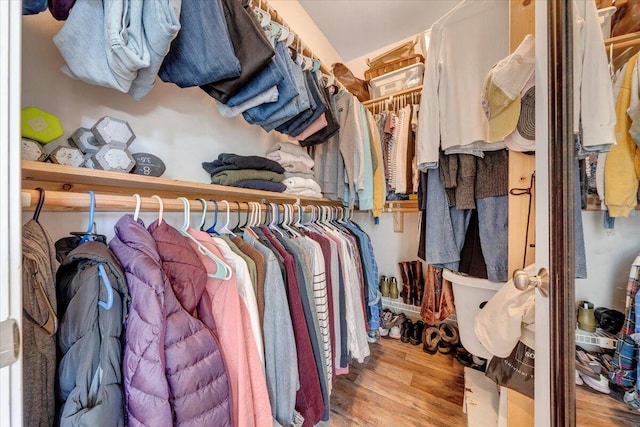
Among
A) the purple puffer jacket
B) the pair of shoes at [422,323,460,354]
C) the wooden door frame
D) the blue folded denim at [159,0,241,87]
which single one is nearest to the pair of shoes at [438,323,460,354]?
→ the pair of shoes at [422,323,460,354]

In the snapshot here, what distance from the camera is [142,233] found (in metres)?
0.53

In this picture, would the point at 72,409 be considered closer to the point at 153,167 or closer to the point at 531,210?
the point at 153,167

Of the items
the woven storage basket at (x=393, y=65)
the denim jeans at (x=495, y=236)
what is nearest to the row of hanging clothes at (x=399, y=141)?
the woven storage basket at (x=393, y=65)

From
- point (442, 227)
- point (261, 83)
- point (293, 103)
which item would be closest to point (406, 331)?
point (442, 227)

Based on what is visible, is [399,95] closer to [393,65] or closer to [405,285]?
[393,65]

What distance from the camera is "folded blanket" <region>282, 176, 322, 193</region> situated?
1191 millimetres

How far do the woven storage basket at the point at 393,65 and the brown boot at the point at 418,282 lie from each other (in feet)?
5.02

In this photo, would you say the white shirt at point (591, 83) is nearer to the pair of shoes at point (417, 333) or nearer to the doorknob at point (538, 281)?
the doorknob at point (538, 281)

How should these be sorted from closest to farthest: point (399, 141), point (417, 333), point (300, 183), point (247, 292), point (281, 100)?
point (247, 292) → point (281, 100) → point (300, 183) → point (399, 141) → point (417, 333)

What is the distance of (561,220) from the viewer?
1.57 ft

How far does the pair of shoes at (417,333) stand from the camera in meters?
A: 1.70

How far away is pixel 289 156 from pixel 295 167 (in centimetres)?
7

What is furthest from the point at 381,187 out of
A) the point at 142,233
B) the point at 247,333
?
the point at 142,233

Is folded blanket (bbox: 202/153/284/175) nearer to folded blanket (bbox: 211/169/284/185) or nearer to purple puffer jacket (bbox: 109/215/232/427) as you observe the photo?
folded blanket (bbox: 211/169/284/185)
